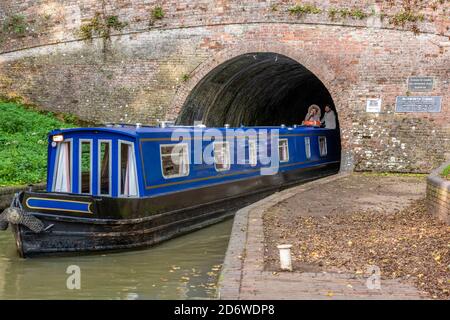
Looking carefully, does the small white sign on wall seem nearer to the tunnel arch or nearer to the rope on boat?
the tunnel arch

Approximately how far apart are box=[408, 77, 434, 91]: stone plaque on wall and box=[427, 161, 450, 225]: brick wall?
5.51m

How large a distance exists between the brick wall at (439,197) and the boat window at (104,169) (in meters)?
4.16

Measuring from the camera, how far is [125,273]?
6.60 m

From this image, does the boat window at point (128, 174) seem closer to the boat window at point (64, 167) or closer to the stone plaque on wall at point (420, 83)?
the boat window at point (64, 167)

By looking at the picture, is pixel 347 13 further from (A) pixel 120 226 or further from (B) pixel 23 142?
(A) pixel 120 226

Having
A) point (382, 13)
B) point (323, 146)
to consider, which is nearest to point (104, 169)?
point (382, 13)

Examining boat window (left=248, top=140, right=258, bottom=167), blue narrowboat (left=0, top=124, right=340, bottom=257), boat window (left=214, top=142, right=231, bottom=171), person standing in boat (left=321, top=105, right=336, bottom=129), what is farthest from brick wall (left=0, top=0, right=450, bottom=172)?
boat window (left=214, top=142, right=231, bottom=171)

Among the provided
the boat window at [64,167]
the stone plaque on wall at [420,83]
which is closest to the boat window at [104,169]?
the boat window at [64,167]

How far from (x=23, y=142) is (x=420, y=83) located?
882 centimetres

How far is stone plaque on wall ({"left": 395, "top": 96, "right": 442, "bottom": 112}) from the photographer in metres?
13.1

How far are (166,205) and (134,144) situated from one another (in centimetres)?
102

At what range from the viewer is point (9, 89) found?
16594 mm
